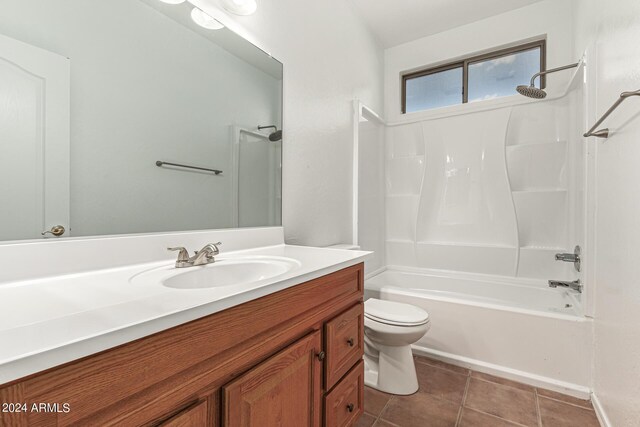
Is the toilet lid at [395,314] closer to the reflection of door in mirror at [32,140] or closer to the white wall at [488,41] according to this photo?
the reflection of door in mirror at [32,140]

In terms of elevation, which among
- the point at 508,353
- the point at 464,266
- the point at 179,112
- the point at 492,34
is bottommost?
the point at 508,353

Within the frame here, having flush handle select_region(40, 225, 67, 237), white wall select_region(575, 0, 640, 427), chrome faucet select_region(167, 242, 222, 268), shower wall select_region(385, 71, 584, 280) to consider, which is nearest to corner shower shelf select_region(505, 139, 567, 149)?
shower wall select_region(385, 71, 584, 280)

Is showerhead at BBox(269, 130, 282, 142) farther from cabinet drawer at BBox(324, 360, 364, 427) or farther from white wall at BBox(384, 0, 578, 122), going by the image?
white wall at BBox(384, 0, 578, 122)

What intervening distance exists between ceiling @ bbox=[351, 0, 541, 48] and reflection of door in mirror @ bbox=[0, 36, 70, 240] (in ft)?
7.44

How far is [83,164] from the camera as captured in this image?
0.88 m

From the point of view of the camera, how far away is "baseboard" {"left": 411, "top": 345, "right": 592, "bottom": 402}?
1663 millimetres

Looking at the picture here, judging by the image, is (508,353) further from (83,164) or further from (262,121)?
(83,164)

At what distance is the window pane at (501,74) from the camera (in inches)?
101

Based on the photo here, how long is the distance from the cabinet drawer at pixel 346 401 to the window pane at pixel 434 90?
8.72 ft

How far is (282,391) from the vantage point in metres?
0.79

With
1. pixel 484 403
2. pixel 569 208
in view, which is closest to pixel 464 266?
pixel 569 208

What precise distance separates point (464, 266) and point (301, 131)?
6.47ft

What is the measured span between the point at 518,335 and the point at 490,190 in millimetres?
1290

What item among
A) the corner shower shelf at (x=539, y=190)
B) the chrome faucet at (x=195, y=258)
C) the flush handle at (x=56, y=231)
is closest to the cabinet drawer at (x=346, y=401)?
the chrome faucet at (x=195, y=258)
